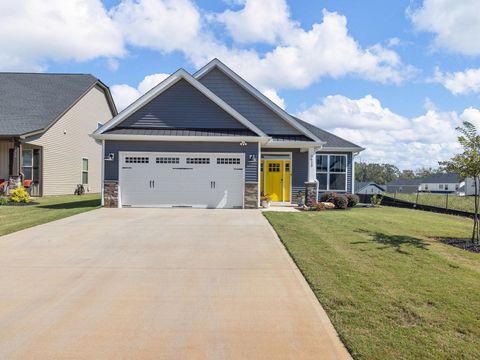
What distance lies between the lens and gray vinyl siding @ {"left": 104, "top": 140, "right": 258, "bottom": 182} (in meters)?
14.5

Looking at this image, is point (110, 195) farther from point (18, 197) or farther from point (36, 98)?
point (36, 98)

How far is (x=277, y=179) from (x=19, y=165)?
13171mm

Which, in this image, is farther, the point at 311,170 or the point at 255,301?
the point at 311,170

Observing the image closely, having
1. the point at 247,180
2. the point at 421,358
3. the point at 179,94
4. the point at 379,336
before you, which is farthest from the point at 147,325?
the point at 179,94

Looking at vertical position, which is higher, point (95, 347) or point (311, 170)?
point (311, 170)

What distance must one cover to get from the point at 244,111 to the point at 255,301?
13.6 meters

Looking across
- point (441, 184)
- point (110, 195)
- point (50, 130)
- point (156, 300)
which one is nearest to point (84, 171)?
point (50, 130)

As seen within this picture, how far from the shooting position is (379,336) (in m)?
3.62

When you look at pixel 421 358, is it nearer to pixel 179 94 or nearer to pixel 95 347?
pixel 95 347

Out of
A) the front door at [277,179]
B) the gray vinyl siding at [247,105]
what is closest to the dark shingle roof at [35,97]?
the gray vinyl siding at [247,105]

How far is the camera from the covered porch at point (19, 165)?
18.2m

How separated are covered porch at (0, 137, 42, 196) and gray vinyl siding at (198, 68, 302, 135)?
10.3 meters

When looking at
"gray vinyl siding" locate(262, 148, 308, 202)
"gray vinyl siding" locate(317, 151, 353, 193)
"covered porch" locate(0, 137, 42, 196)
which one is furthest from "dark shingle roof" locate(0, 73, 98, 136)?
"gray vinyl siding" locate(317, 151, 353, 193)

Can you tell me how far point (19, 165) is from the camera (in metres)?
18.2
